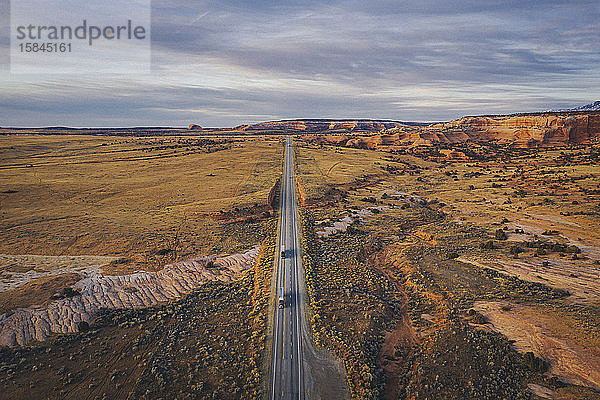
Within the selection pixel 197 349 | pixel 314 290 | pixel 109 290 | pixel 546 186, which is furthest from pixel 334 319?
pixel 546 186

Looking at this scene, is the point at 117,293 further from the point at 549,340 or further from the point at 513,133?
the point at 513,133

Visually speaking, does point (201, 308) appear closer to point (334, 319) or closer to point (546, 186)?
point (334, 319)

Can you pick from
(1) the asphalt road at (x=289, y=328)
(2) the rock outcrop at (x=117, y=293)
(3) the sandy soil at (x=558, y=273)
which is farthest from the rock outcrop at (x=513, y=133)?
(2) the rock outcrop at (x=117, y=293)

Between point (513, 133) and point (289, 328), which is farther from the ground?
point (513, 133)

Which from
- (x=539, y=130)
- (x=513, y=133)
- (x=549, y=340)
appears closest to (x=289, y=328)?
(x=549, y=340)

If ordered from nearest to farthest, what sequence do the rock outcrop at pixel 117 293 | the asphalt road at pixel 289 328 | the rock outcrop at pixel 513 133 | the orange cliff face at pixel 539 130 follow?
the asphalt road at pixel 289 328, the rock outcrop at pixel 117 293, the orange cliff face at pixel 539 130, the rock outcrop at pixel 513 133

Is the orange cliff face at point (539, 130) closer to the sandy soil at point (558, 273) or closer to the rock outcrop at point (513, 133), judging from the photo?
the rock outcrop at point (513, 133)
